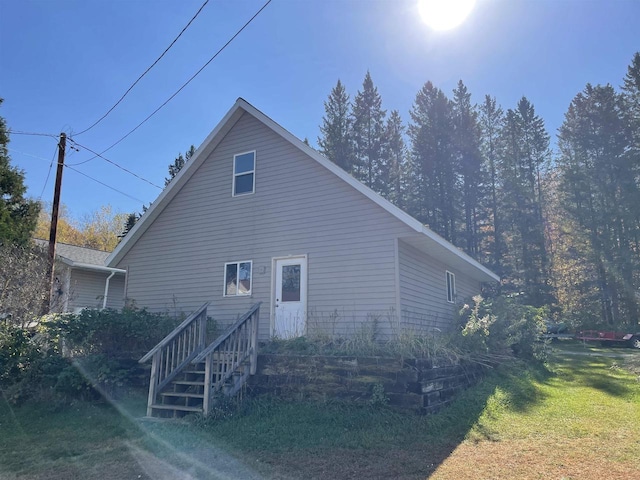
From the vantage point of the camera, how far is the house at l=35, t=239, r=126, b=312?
52.3ft

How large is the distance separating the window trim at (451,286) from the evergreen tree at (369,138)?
50.1 ft

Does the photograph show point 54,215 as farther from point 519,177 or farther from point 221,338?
point 519,177

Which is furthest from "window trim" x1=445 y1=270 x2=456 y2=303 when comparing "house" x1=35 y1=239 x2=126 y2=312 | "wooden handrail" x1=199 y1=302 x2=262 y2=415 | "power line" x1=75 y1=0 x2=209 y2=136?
"house" x1=35 y1=239 x2=126 y2=312

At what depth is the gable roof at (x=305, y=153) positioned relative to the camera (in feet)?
30.6

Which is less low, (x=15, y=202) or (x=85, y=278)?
(x=15, y=202)

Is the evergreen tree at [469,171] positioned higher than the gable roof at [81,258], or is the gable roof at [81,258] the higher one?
the evergreen tree at [469,171]

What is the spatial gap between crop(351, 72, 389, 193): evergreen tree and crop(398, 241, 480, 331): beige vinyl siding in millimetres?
15782

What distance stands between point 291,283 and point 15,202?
36.0 ft

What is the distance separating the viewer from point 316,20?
30.2ft

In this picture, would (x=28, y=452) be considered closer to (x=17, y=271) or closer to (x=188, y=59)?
(x=17, y=271)

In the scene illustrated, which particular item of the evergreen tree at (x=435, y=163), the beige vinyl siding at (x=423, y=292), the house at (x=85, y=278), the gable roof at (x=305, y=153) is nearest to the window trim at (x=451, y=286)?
the beige vinyl siding at (x=423, y=292)

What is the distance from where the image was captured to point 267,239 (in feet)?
35.4

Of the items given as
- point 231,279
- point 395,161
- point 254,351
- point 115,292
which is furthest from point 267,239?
point 395,161

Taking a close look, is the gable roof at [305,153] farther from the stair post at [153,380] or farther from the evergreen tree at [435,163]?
the evergreen tree at [435,163]
